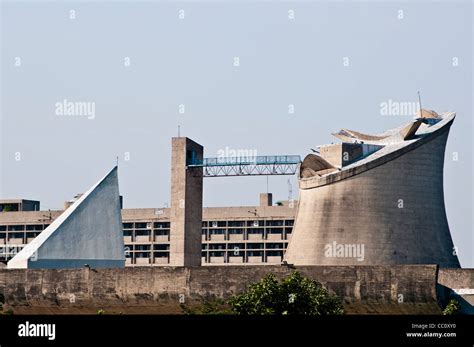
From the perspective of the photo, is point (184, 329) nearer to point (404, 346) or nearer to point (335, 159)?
point (404, 346)

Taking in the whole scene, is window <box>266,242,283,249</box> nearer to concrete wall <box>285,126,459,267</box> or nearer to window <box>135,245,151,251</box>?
window <box>135,245,151,251</box>

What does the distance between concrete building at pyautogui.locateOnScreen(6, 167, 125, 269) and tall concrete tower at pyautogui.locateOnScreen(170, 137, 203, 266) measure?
1146 centimetres

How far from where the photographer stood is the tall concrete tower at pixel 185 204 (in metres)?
86.7

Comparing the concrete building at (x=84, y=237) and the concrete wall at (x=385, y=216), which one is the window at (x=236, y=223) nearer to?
the concrete building at (x=84, y=237)

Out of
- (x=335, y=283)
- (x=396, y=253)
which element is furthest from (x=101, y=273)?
(x=396, y=253)

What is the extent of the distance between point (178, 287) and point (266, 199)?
167 ft

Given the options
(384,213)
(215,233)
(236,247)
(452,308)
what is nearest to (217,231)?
(215,233)

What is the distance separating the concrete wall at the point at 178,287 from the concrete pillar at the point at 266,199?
48454 millimetres

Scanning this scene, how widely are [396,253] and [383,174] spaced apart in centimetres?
→ 518

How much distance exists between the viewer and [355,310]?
2287 inches

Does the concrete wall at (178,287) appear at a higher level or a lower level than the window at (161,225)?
lower

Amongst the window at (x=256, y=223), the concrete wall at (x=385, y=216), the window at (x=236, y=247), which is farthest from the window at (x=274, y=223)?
the concrete wall at (x=385, y=216)

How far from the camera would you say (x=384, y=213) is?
69188 mm

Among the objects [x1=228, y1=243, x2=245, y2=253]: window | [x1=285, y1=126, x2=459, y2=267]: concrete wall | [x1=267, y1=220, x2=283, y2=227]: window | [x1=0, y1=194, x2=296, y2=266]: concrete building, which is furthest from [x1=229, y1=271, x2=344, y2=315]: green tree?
[x1=228, y1=243, x2=245, y2=253]: window
